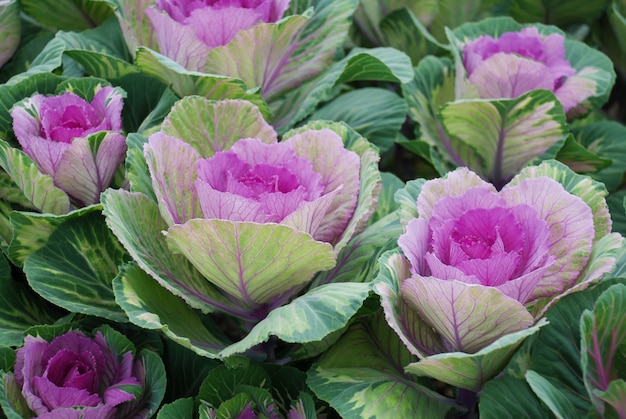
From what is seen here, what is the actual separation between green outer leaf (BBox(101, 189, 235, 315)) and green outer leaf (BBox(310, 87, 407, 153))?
0.37m

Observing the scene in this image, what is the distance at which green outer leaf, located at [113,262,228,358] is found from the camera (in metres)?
0.67

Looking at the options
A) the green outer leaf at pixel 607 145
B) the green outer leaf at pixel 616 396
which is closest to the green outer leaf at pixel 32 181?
the green outer leaf at pixel 616 396

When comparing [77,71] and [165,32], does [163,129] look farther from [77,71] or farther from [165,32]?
[77,71]

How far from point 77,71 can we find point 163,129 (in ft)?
1.05

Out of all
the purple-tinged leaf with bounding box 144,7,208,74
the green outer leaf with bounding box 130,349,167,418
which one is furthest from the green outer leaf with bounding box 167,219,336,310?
the purple-tinged leaf with bounding box 144,7,208,74

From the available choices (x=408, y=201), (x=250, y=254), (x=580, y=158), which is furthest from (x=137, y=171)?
(x=580, y=158)

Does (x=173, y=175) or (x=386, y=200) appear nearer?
(x=173, y=175)

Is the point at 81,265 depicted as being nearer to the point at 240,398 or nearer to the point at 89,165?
the point at 89,165

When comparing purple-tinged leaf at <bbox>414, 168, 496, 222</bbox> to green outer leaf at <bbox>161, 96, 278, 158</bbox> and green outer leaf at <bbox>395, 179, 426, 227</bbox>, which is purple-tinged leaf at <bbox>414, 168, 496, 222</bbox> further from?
green outer leaf at <bbox>161, 96, 278, 158</bbox>

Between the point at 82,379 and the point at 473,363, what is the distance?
0.38 metres

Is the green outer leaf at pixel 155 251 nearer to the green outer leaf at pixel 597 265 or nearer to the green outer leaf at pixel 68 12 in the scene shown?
the green outer leaf at pixel 597 265

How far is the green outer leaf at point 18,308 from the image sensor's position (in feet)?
2.71

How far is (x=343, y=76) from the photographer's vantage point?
1010 millimetres

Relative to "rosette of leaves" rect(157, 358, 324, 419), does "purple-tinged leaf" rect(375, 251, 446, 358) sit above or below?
above
